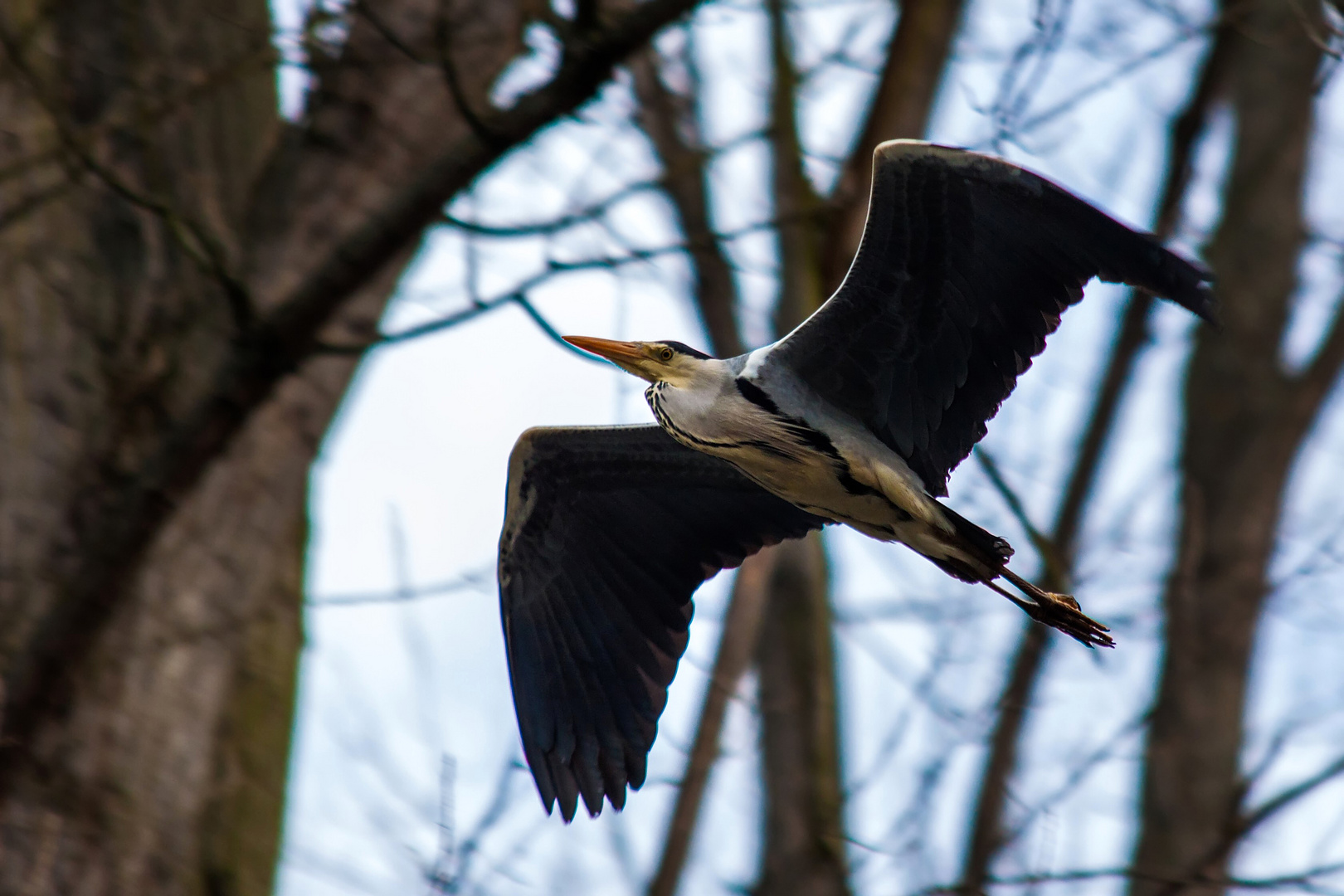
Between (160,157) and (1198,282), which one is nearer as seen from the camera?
(1198,282)

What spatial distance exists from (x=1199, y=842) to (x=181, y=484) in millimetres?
5380

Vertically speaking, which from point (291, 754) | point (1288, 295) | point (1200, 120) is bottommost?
point (291, 754)

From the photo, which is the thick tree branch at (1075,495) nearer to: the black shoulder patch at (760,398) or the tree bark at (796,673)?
the tree bark at (796,673)

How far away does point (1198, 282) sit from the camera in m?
3.91

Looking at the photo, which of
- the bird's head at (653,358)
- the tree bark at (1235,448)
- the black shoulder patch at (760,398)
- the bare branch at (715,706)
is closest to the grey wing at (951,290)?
the black shoulder patch at (760,398)

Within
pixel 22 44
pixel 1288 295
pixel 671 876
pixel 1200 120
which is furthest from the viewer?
pixel 1288 295

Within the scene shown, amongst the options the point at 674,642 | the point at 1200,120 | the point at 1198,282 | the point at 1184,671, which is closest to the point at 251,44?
the point at 674,642

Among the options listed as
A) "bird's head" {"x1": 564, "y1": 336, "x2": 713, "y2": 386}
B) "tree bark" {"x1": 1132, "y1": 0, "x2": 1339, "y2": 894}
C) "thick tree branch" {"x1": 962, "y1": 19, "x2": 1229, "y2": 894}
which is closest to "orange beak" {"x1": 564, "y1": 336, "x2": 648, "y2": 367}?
"bird's head" {"x1": 564, "y1": 336, "x2": 713, "y2": 386}

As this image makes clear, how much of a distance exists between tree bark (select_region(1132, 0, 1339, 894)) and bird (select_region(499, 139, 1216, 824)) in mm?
1984

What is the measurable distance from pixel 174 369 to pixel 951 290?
95.3 inches

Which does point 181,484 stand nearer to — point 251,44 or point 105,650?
point 105,650

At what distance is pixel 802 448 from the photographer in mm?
4547

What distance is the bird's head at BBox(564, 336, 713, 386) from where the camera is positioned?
4.73 metres

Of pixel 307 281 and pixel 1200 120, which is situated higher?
pixel 1200 120
